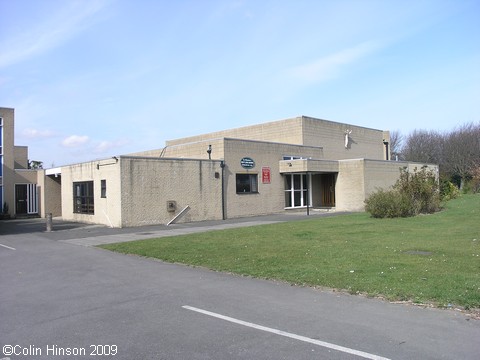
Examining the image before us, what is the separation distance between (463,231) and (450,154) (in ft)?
159

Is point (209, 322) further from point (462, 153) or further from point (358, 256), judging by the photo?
point (462, 153)

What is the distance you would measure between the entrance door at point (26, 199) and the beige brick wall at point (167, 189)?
1543cm

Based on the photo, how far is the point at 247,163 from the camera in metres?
27.2

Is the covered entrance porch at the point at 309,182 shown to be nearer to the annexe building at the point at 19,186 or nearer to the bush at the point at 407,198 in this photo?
the bush at the point at 407,198

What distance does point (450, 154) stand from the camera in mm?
58188

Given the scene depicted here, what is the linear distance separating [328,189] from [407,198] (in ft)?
34.4

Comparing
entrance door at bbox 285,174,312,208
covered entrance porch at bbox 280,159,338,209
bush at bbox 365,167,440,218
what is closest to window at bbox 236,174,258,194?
covered entrance porch at bbox 280,159,338,209

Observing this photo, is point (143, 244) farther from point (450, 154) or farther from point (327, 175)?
point (450, 154)

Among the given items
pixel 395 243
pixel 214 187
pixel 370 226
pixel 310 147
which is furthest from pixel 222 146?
pixel 395 243

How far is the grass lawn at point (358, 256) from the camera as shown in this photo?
7473 millimetres

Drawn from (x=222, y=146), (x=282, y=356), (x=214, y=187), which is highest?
(x=222, y=146)

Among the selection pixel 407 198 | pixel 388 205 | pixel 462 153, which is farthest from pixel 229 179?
pixel 462 153

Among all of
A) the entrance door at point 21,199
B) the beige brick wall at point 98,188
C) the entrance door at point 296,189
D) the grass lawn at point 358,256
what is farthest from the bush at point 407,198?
the entrance door at point 21,199

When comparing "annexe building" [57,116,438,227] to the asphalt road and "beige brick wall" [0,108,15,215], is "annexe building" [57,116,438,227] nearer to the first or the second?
"beige brick wall" [0,108,15,215]
